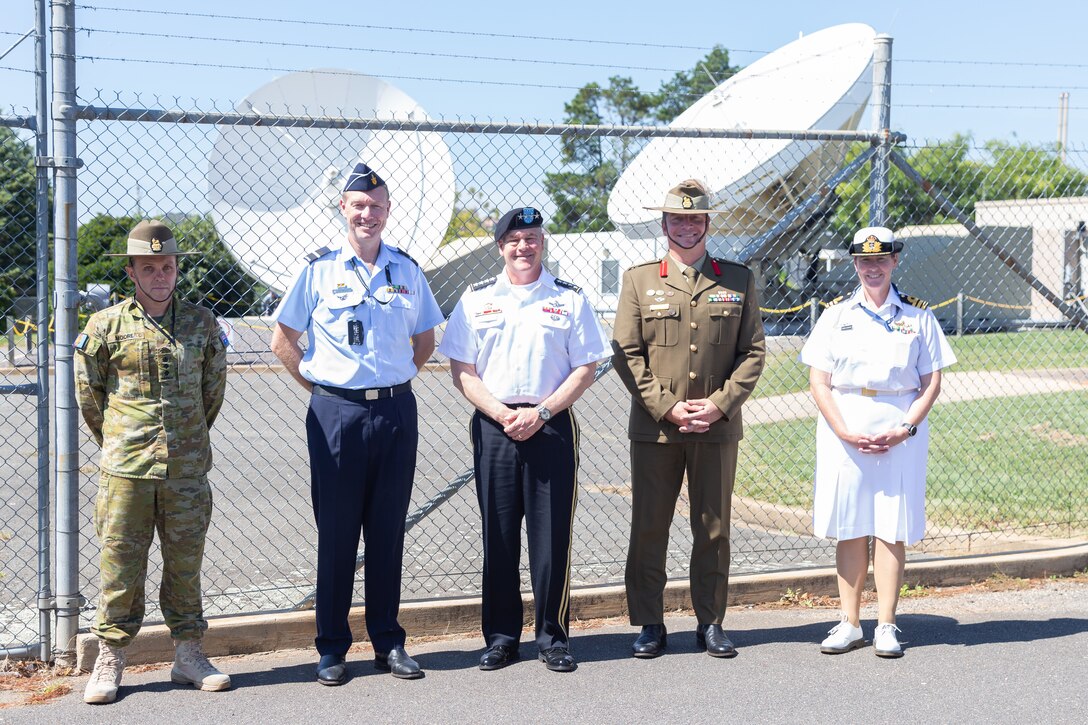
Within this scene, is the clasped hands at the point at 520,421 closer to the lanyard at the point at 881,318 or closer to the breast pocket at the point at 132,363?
the breast pocket at the point at 132,363

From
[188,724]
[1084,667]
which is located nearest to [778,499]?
[1084,667]

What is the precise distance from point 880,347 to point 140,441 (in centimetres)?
327

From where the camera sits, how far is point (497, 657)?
482 centimetres

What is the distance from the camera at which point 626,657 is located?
198 inches

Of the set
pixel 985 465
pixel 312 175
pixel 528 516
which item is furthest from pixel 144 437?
pixel 985 465

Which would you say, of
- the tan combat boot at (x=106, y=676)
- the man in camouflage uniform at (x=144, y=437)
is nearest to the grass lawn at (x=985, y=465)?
the man in camouflage uniform at (x=144, y=437)

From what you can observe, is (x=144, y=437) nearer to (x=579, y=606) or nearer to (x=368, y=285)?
(x=368, y=285)

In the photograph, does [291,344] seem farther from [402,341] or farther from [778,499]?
[778,499]

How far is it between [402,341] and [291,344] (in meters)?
0.47

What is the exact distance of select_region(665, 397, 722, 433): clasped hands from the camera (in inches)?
193

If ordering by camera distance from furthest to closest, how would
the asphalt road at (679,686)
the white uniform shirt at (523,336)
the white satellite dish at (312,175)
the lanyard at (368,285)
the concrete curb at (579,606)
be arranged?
the white satellite dish at (312,175)
the concrete curb at (579,606)
the white uniform shirt at (523,336)
the lanyard at (368,285)
the asphalt road at (679,686)

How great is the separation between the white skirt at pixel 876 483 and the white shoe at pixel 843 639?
1.41 feet

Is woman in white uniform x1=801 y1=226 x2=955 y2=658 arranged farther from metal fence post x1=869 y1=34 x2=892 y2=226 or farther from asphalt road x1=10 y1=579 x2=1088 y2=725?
metal fence post x1=869 y1=34 x2=892 y2=226

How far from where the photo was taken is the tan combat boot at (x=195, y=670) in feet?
14.8
